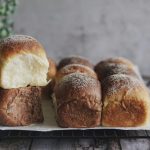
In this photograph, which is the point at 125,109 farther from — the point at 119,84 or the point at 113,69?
the point at 113,69

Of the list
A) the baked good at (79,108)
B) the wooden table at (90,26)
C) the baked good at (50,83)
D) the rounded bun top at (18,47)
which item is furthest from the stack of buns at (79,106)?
the wooden table at (90,26)

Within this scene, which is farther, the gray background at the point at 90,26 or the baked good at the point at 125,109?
the gray background at the point at 90,26

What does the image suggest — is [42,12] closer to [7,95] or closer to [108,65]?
[108,65]

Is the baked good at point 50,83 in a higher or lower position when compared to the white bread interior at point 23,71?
lower

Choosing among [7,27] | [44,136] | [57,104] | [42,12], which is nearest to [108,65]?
[57,104]

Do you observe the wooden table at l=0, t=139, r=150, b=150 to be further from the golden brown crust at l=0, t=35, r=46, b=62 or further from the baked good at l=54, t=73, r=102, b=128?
the golden brown crust at l=0, t=35, r=46, b=62

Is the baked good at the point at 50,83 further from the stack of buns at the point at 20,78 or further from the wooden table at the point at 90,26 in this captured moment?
the wooden table at the point at 90,26

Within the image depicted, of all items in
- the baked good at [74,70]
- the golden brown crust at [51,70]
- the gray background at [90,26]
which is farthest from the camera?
the gray background at [90,26]

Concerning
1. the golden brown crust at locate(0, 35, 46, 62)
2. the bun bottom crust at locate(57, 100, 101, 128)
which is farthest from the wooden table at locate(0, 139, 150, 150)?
the golden brown crust at locate(0, 35, 46, 62)
